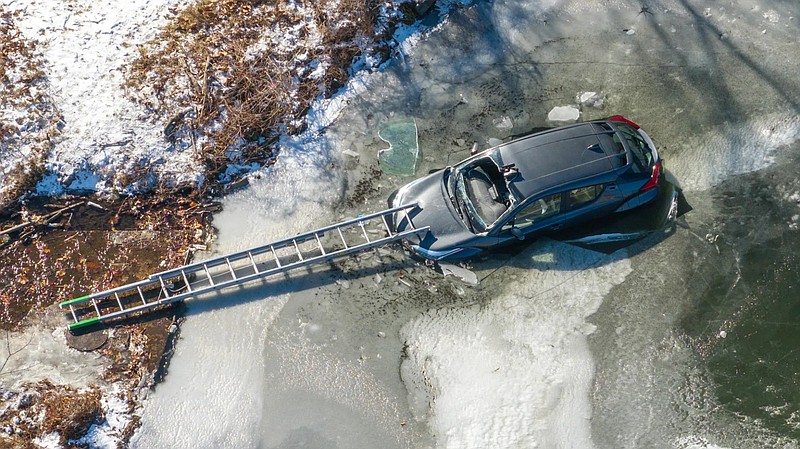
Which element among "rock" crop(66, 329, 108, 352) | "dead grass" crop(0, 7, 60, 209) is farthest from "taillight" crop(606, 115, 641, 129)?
"dead grass" crop(0, 7, 60, 209)

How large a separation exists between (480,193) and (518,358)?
102 inches

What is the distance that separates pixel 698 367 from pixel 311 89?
25.6ft

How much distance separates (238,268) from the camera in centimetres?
921

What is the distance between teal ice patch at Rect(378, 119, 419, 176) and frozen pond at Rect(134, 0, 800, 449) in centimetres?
12

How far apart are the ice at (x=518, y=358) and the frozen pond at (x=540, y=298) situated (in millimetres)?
29

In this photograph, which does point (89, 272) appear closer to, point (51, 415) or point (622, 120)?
point (51, 415)

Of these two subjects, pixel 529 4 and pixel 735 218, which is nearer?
pixel 735 218

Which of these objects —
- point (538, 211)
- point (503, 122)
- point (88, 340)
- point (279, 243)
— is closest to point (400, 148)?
point (503, 122)

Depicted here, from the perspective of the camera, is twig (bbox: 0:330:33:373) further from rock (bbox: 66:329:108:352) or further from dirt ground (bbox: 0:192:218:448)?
rock (bbox: 66:329:108:352)

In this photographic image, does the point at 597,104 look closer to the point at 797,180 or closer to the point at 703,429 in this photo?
the point at 797,180

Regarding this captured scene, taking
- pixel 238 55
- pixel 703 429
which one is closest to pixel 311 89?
pixel 238 55

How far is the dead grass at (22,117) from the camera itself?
9523 millimetres

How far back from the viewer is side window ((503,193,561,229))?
8281 mm

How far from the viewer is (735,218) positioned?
9.23 m
